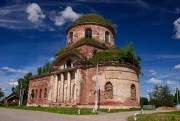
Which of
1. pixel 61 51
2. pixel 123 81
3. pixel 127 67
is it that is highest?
pixel 61 51

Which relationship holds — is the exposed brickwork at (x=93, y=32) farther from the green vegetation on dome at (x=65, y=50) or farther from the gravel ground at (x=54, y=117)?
the gravel ground at (x=54, y=117)

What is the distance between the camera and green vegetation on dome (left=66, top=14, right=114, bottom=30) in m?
37.0

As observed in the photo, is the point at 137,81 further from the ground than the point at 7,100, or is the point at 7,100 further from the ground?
the point at 137,81

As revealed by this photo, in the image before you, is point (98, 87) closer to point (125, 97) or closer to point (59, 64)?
point (125, 97)

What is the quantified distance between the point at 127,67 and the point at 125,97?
4165 millimetres

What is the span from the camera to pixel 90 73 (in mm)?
30656

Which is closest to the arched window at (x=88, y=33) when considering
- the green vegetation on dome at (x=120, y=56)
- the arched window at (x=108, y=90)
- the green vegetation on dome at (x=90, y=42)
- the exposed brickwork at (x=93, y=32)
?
the exposed brickwork at (x=93, y=32)

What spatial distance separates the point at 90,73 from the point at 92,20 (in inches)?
427

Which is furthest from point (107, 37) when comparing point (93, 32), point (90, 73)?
point (90, 73)

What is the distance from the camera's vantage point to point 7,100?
5872 cm

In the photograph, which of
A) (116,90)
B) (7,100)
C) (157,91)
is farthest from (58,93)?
(157,91)

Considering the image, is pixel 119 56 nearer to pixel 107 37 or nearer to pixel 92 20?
pixel 107 37

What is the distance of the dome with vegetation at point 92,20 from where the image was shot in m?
37.0

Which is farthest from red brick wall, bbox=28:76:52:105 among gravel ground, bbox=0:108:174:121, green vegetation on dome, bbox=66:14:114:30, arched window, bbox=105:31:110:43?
gravel ground, bbox=0:108:174:121
